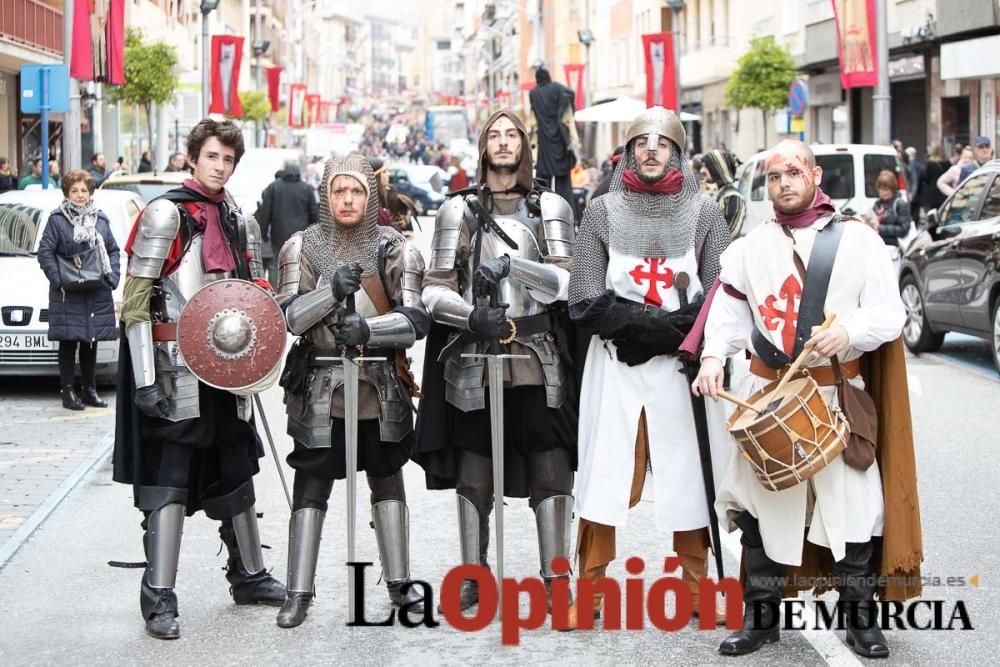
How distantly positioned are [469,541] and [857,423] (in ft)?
5.19

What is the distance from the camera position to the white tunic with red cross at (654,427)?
5906 millimetres

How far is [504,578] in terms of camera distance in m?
6.51

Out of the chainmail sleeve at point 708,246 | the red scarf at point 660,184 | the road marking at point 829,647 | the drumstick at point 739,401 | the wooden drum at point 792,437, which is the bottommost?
the road marking at point 829,647

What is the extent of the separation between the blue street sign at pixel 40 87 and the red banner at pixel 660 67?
45.2ft

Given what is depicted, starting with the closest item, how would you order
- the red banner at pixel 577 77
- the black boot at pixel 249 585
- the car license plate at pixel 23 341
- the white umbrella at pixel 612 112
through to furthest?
the black boot at pixel 249 585 → the car license plate at pixel 23 341 → the white umbrella at pixel 612 112 → the red banner at pixel 577 77

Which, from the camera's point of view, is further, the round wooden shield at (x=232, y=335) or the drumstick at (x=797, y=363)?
the round wooden shield at (x=232, y=335)

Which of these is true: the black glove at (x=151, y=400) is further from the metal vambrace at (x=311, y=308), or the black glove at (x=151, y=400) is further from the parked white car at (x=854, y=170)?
the parked white car at (x=854, y=170)

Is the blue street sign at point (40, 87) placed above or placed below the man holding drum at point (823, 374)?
above

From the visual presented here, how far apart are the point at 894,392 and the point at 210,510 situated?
8.49 ft

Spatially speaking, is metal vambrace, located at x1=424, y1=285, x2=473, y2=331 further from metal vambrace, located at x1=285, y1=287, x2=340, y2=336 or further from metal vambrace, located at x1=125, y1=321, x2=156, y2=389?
metal vambrace, located at x1=125, y1=321, x2=156, y2=389

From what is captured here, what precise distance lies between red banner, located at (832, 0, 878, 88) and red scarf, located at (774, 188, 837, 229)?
61.3ft

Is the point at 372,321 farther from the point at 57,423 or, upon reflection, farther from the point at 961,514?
the point at 57,423

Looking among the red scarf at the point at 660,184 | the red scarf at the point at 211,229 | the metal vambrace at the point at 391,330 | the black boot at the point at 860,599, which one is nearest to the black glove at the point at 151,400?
the red scarf at the point at 211,229

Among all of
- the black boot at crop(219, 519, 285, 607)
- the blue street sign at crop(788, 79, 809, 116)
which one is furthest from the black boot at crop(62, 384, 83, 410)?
the blue street sign at crop(788, 79, 809, 116)
